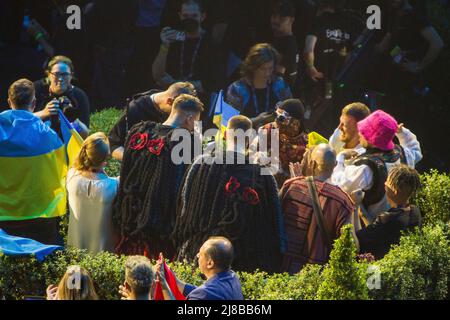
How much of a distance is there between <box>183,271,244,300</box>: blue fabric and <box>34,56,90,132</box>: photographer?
331 centimetres

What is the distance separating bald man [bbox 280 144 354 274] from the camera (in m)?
9.18

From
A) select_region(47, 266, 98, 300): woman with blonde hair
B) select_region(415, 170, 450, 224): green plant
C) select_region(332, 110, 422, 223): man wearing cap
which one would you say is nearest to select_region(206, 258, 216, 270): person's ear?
select_region(47, 266, 98, 300): woman with blonde hair

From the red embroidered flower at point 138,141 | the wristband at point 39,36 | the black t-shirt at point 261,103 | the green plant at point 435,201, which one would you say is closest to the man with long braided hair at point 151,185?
the red embroidered flower at point 138,141

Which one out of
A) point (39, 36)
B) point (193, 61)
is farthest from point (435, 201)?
point (39, 36)

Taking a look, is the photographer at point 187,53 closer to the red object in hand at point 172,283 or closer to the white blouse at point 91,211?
the white blouse at point 91,211

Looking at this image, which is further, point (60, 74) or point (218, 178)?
point (60, 74)

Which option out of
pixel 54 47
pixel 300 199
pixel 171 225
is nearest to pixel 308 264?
pixel 300 199

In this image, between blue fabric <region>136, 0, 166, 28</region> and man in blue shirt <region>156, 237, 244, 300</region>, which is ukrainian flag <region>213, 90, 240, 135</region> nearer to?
man in blue shirt <region>156, 237, 244, 300</region>

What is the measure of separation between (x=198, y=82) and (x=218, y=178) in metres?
4.42

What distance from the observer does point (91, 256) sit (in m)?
9.24

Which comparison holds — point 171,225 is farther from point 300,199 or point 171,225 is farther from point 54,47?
point 54,47

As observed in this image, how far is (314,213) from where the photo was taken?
9.20 metres

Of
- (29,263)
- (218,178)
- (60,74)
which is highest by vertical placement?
(60,74)

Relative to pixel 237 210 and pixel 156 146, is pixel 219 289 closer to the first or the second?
pixel 237 210
